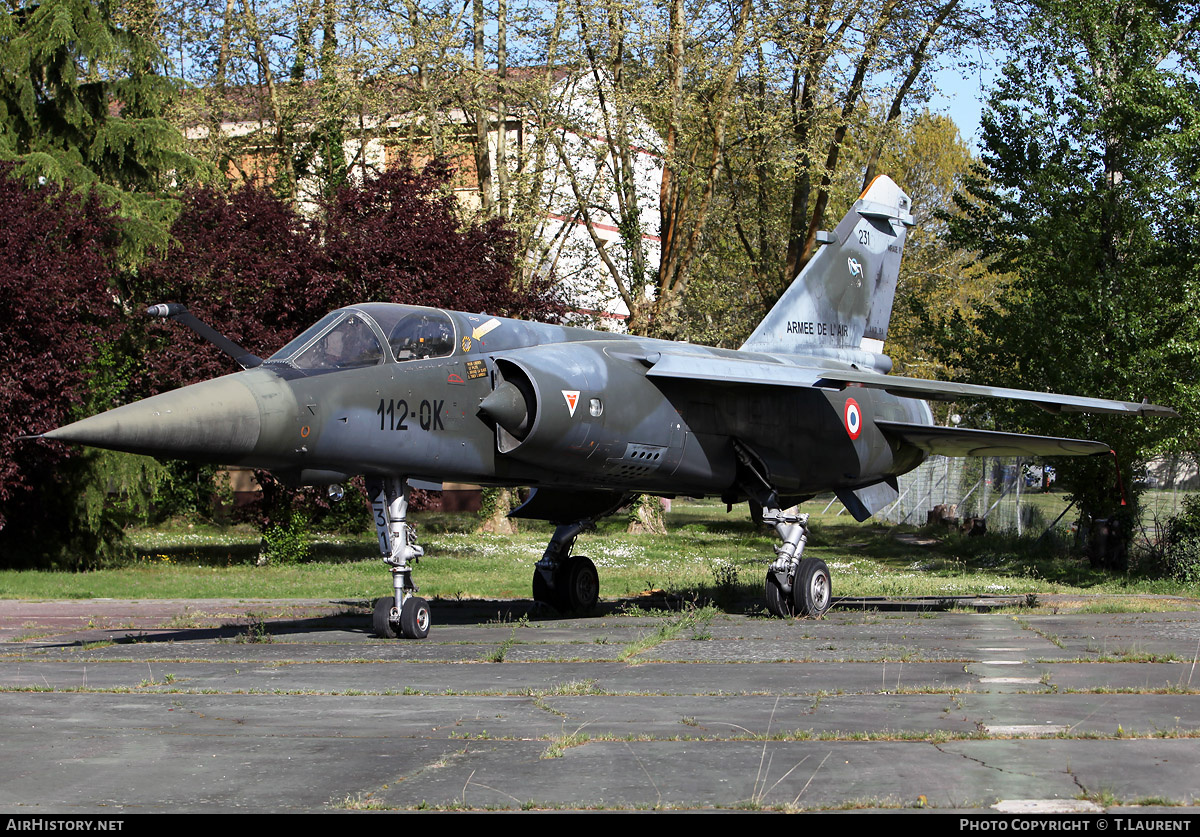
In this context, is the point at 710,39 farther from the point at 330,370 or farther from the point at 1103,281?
the point at 330,370

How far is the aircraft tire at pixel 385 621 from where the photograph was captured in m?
11.5

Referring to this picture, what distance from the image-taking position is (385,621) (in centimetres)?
1153

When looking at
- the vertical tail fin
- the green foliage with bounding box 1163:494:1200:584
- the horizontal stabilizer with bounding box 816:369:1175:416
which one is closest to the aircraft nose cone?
the horizontal stabilizer with bounding box 816:369:1175:416

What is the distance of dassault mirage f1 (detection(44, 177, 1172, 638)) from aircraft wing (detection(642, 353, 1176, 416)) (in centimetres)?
3

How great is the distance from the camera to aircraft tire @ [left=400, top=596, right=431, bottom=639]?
1141 cm

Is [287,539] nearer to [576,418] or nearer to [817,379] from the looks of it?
[576,418]

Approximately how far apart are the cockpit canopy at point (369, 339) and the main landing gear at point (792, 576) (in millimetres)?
4869

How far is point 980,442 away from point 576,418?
6.84 meters

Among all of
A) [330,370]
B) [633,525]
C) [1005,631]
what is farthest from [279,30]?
[1005,631]

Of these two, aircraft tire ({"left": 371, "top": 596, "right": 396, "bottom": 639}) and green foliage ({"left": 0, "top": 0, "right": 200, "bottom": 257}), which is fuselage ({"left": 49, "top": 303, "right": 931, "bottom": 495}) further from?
green foliage ({"left": 0, "top": 0, "right": 200, "bottom": 257})

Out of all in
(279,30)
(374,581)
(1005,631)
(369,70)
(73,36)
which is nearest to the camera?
(1005,631)

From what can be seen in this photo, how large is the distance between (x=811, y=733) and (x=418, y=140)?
24.6 meters

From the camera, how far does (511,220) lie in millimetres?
28531

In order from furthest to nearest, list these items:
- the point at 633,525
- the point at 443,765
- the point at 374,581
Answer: the point at 633,525
the point at 374,581
the point at 443,765
